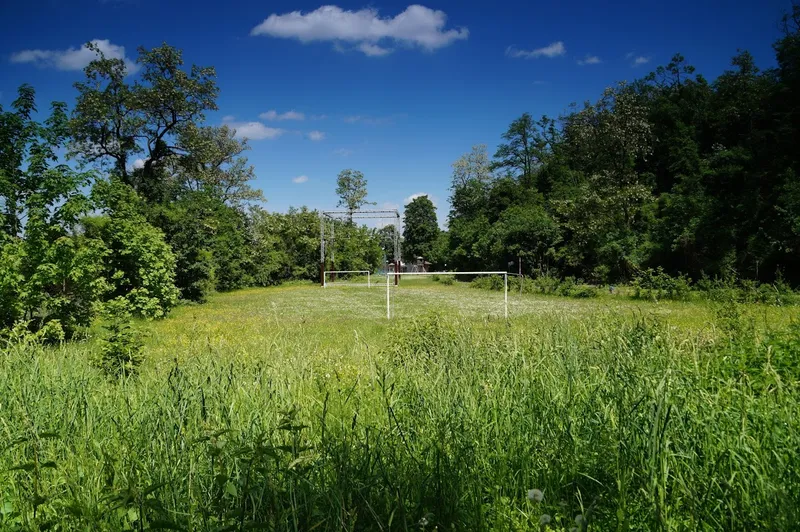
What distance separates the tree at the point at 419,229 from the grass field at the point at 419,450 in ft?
223

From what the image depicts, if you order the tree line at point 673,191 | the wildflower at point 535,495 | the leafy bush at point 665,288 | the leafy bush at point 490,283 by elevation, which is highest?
the tree line at point 673,191

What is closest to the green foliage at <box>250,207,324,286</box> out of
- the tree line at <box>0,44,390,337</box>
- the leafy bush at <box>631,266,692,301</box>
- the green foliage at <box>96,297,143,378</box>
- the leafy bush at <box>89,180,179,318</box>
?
the tree line at <box>0,44,390,337</box>

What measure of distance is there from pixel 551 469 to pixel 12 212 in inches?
409

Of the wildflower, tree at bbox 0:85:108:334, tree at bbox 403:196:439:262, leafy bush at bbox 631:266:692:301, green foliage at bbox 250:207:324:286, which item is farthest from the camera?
tree at bbox 403:196:439:262

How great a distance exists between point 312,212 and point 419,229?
4195cm

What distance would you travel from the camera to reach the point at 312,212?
129 feet

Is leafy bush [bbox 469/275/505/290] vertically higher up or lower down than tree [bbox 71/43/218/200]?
lower down

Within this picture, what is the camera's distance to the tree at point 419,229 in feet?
254

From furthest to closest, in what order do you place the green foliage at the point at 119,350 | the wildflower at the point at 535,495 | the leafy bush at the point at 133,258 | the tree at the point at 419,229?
the tree at the point at 419,229, the leafy bush at the point at 133,258, the green foliage at the point at 119,350, the wildflower at the point at 535,495

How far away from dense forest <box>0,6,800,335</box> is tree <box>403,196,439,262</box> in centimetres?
3193

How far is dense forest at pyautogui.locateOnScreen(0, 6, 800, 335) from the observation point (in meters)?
9.01

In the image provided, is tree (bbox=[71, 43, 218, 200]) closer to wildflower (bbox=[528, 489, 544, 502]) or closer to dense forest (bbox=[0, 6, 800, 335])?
dense forest (bbox=[0, 6, 800, 335])

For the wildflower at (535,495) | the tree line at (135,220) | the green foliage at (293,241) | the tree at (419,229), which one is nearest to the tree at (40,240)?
the tree line at (135,220)

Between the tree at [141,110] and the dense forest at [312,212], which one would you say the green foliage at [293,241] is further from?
→ the tree at [141,110]
